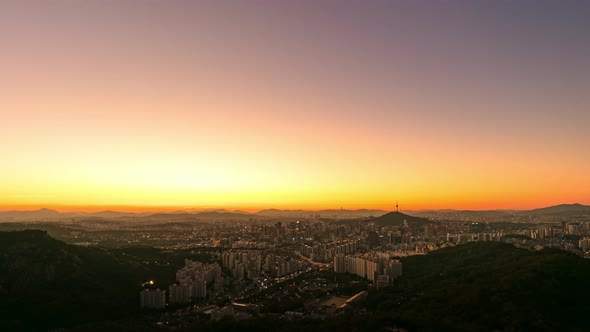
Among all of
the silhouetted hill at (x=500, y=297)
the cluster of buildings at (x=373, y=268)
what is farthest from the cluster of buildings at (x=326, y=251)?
the silhouetted hill at (x=500, y=297)

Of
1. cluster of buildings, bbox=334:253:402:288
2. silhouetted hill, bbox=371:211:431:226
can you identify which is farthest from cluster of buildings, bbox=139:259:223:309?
silhouetted hill, bbox=371:211:431:226

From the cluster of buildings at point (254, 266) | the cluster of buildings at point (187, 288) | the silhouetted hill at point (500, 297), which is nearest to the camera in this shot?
the silhouetted hill at point (500, 297)

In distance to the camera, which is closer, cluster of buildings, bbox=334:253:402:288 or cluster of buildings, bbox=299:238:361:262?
cluster of buildings, bbox=334:253:402:288

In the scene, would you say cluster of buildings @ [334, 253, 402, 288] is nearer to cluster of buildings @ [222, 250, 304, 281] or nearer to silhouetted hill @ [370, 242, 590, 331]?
silhouetted hill @ [370, 242, 590, 331]

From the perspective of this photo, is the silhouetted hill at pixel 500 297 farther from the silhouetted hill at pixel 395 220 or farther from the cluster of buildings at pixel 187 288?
the silhouetted hill at pixel 395 220

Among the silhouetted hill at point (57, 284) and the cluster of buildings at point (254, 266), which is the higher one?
the silhouetted hill at point (57, 284)

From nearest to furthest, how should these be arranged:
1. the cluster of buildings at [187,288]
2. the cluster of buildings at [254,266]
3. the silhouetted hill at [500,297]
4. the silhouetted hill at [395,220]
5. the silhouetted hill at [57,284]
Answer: the silhouetted hill at [500,297] → the silhouetted hill at [57,284] → the cluster of buildings at [187,288] → the cluster of buildings at [254,266] → the silhouetted hill at [395,220]

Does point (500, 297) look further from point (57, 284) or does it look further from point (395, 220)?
point (395, 220)

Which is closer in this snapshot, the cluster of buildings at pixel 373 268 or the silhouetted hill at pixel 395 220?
the cluster of buildings at pixel 373 268

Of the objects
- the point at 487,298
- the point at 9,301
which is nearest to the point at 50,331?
the point at 9,301
